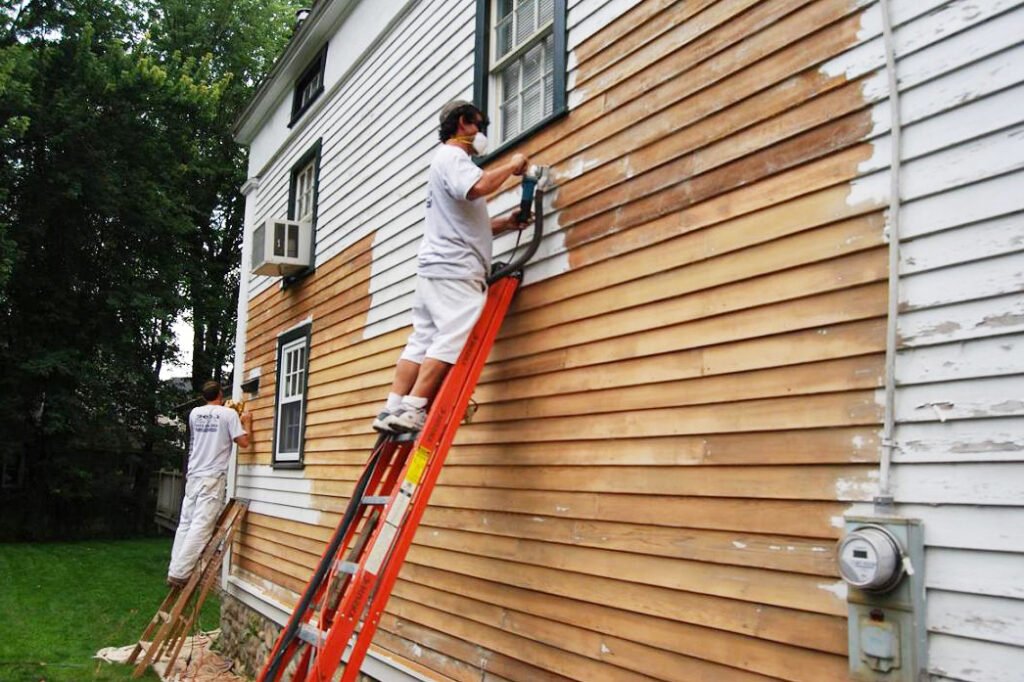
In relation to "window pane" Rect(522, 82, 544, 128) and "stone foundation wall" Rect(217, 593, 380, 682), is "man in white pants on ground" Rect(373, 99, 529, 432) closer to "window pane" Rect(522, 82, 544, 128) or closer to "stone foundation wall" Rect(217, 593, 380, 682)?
→ "window pane" Rect(522, 82, 544, 128)

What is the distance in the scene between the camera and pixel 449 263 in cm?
446

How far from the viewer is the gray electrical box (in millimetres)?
2607

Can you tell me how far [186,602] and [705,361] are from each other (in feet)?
21.5

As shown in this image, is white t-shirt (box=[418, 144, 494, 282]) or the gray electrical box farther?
white t-shirt (box=[418, 144, 494, 282])

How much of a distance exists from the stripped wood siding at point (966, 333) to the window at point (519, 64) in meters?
2.32

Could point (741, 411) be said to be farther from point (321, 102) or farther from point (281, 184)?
point (281, 184)

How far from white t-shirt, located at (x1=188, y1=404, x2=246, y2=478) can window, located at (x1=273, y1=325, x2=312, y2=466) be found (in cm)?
60

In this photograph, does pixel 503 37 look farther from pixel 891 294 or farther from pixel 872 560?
pixel 872 560

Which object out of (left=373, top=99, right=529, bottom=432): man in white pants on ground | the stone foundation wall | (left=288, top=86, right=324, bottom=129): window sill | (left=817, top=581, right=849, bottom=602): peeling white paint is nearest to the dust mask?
(left=373, top=99, right=529, bottom=432): man in white pants on ground

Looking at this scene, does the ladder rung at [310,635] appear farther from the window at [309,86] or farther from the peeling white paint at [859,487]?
the window at [309,86]

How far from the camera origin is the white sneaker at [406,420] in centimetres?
409

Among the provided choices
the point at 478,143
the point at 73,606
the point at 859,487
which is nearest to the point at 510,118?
the point at 478,143

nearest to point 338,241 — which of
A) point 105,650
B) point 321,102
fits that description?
point 321,102

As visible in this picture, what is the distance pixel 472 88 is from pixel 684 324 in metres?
2.86
